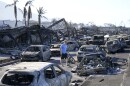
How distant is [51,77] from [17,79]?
1.26m

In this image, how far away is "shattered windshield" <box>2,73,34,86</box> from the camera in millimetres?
10422

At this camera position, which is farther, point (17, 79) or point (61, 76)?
point (61, 76)

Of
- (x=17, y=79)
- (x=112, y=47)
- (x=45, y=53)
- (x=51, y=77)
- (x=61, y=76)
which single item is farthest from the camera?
(x=112, y=47)

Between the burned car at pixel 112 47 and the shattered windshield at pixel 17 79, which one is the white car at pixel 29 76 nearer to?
the shattered windshield at pixel 17 79

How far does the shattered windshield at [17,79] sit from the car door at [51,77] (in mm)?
642

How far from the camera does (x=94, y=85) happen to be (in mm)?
14109

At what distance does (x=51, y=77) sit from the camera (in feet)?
37.7

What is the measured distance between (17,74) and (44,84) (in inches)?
35.6

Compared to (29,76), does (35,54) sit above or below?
below

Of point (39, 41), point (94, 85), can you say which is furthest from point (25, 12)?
point (94, 85)

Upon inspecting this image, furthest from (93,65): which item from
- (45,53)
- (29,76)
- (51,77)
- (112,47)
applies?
(112,47)

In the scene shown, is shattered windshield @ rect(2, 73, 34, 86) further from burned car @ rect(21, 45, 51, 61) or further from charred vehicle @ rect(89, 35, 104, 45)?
charred vehicle @ rect(89, 35, 104, 45)

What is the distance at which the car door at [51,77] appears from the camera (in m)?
11.0

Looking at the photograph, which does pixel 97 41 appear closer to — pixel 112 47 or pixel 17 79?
pixel 112 47
